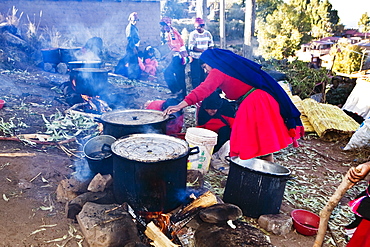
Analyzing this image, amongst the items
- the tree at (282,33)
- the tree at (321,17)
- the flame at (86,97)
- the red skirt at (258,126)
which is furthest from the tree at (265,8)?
the red skirt at (258,126)

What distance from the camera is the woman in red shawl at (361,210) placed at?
1.92 meters

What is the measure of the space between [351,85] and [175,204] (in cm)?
1071

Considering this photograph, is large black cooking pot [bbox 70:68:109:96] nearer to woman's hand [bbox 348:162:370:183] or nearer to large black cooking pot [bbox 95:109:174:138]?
large black cooking pot [bbox 95:109:174:138]

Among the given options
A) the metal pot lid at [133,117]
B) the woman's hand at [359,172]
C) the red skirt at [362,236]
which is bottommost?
the red skirt at [362,236]

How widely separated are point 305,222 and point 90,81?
517 centimetres

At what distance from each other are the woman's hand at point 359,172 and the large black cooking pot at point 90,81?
5660 millimetres


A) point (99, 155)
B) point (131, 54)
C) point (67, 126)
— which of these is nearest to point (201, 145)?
point (99, 155)

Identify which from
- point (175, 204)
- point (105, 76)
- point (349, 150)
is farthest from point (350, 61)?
point (175, 204)

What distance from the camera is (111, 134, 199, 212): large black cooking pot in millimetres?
2744

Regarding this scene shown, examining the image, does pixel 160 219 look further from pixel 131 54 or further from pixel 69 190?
Answer: pixel 131 54

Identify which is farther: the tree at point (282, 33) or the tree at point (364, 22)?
the tree at point (364, 22)

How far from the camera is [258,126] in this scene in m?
3.59

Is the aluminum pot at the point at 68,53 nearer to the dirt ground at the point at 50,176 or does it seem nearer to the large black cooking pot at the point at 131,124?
the dirt ground at the point at 50,176

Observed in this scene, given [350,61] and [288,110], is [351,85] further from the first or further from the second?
[350,61]
